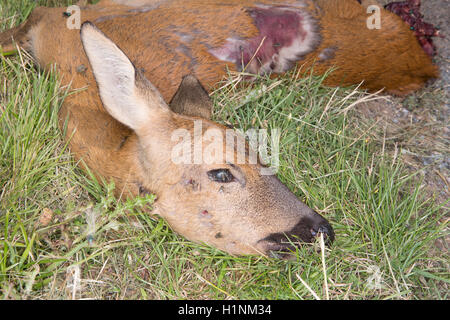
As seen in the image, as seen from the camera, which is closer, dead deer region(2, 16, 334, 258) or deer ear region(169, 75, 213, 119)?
dead deer region(2, 16, 334, 258)

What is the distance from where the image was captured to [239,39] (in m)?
3.56

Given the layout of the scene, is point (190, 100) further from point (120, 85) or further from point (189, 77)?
point (120, 85)

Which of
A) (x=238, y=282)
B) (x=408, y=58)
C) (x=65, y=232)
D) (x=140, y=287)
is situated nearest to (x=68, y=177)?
(x=65, y=232)

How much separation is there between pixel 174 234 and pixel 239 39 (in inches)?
57.3

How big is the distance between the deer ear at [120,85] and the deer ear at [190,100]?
22 cm

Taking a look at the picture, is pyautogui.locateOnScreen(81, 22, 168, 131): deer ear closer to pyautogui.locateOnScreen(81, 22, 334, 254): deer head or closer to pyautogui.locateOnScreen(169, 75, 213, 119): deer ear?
pyautogui.locateOnScreen(81, 22, 334, 254): deer head

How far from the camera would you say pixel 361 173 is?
3264 millimetres

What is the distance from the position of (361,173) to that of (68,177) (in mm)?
1753

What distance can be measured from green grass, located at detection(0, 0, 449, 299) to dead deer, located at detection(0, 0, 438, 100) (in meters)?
0.24

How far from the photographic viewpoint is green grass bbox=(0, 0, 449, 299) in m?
2.68

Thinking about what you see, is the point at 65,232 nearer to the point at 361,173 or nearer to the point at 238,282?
the point at 238,282

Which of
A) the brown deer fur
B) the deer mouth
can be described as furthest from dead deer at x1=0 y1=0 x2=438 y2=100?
the deer mouth

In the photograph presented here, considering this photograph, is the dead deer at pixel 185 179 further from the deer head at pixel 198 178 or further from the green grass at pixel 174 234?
the green grass at pixel 174 234
